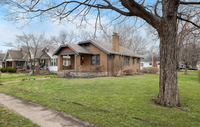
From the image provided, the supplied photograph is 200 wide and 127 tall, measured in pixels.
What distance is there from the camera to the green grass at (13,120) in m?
3.59

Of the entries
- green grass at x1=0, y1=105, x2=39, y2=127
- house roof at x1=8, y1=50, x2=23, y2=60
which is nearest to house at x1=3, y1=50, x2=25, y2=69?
house roof at x1=8, y1=50, x2=23, y2=60

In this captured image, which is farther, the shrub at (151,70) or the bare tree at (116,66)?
the shrub at (151,70)

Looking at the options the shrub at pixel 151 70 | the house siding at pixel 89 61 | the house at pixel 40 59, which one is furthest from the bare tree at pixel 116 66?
the house at pixel 40 59

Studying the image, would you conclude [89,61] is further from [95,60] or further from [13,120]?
[13,120]

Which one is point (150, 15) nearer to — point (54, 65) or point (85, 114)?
point (85, 114)

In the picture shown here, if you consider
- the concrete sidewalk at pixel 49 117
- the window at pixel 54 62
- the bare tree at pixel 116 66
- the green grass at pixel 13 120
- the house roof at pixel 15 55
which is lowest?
the concrete sidewalk at pixel 49 117

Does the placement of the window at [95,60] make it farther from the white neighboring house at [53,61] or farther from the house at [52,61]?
the house at [52,61]

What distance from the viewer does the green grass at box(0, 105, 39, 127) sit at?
3586 millimetres

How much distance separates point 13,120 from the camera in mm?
3908

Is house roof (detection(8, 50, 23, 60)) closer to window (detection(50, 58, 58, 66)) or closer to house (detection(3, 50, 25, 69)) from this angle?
house (detection(3, 50, 25, 69))

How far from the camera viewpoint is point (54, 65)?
2522 cm

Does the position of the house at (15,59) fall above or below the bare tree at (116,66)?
above

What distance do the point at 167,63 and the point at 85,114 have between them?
3521 mm

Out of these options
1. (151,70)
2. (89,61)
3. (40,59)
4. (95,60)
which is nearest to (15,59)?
(40,59)
